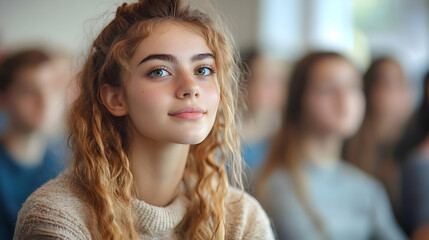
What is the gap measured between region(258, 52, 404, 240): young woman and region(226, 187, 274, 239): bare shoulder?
1.90 ft

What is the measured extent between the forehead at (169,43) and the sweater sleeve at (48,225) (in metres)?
0.26

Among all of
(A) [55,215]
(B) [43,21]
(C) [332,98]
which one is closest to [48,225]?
(A) [55,215]

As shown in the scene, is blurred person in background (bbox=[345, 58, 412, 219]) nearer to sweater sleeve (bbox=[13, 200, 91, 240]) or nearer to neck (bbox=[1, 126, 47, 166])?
neck (bbox=[1, 126, 47, 166])

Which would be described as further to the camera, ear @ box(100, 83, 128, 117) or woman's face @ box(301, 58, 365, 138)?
woman's face @ box(301, 58, 365, 138)

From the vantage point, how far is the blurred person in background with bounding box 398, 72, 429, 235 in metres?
1.66

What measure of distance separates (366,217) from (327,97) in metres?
0.40

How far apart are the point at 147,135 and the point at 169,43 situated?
15cm

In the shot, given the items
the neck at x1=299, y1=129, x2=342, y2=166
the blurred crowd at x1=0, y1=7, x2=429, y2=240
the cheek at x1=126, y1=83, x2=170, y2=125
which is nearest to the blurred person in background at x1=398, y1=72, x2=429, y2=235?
the blurred crowd at x1=0, y1=7, x2=429, y2=240

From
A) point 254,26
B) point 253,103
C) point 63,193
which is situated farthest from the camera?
point 254,26

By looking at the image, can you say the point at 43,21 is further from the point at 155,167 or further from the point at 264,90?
the point at 155,167

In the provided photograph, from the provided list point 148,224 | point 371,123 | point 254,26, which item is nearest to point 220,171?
point 148,224

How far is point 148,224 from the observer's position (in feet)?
2.70

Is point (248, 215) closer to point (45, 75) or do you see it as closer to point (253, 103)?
point (45, 75)

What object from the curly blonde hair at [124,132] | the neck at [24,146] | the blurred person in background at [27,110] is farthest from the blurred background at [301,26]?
the curly blonde hair at [124,132]
